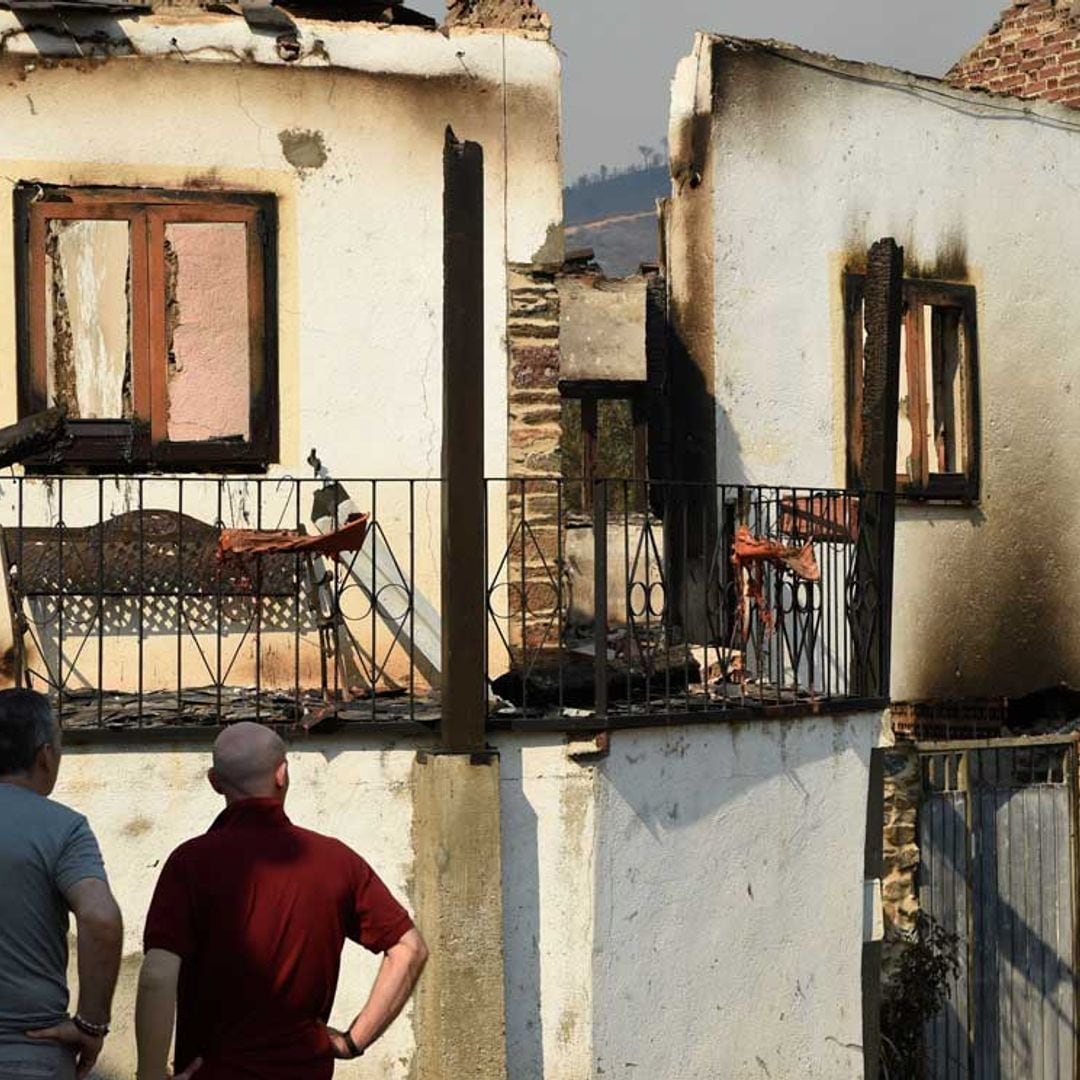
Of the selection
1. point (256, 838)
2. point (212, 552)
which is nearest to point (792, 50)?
point (212, 552)

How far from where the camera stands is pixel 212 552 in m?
11.4

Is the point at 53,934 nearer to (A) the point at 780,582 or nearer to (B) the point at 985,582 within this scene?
(A) the point at 780,582

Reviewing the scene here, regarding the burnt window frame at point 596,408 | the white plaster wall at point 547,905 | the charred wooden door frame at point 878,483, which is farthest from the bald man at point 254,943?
the burnt window frame at point 596,408

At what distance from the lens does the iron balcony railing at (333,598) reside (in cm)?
1050

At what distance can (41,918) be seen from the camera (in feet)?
17.0

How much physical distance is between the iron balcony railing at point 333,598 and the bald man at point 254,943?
477 centimetres

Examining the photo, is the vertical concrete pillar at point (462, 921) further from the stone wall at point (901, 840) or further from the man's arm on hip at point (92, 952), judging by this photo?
the stone wall at point (901, 840)

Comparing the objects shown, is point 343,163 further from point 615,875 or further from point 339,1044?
point 339,1044

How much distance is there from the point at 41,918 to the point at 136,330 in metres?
6.71

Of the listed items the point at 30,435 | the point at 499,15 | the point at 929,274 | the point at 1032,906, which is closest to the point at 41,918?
the point at 30,435

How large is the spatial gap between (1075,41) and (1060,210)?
1.90 meters

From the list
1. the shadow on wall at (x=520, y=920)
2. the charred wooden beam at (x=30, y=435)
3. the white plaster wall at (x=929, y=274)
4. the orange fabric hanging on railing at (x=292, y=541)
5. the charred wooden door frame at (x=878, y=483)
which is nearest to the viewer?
the charred wooden beam at (x=30, y=435)

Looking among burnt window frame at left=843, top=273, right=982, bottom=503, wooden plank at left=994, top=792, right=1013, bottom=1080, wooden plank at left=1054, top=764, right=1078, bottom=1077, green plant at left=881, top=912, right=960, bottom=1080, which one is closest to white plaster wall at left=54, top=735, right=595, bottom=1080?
green plant at left=881, top=912, right=960, bottom=1080

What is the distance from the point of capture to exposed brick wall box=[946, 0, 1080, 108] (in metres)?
16.6
